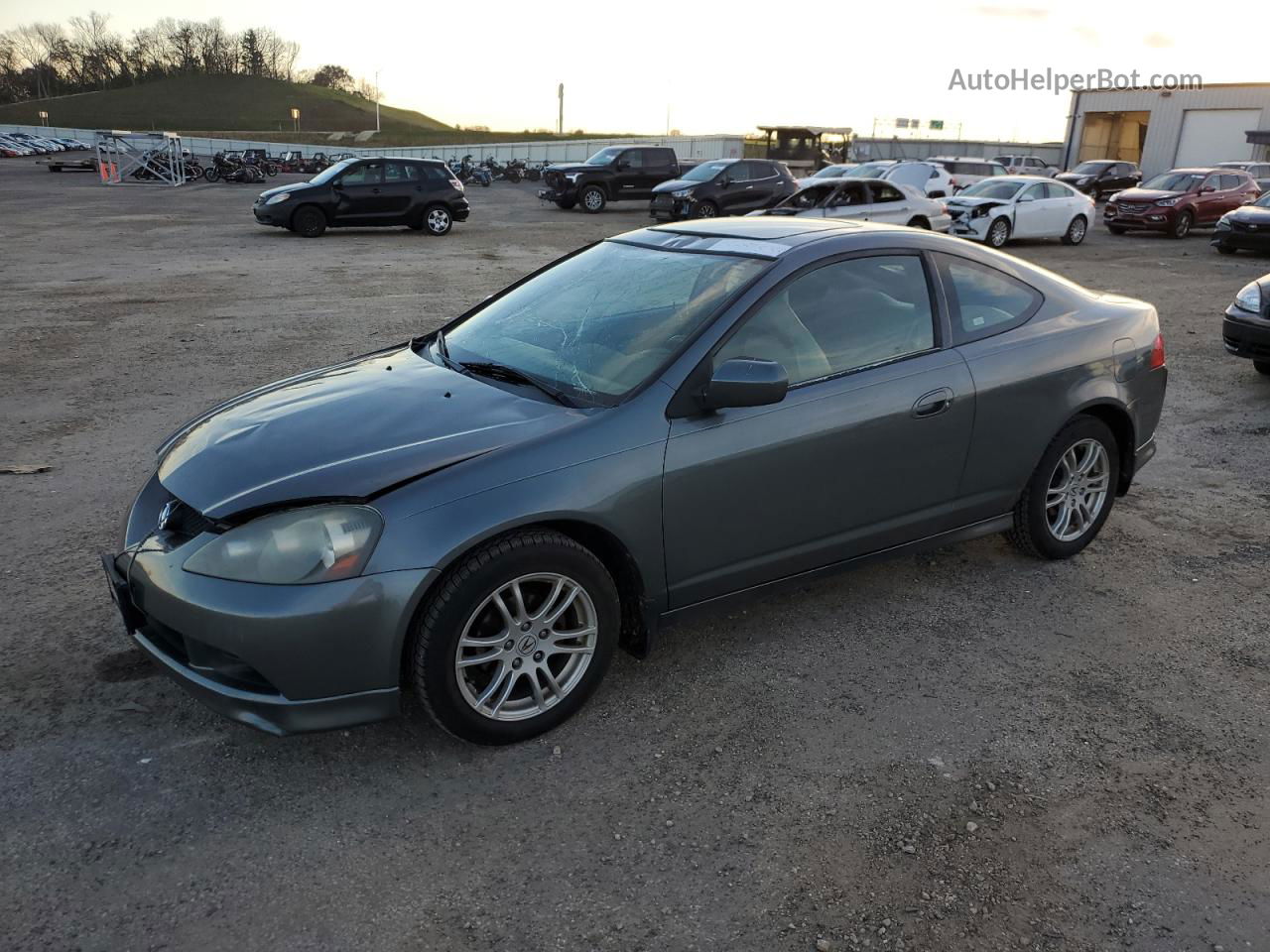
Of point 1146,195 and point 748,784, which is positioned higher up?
point 1146,195

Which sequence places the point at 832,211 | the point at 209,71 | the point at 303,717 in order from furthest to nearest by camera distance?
the point at 209,71 < the point at 832,211 < the point at 303,717

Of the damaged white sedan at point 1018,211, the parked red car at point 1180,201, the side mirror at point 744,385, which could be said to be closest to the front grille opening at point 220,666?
the side mirror at point 744,385

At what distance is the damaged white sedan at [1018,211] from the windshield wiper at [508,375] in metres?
17.7

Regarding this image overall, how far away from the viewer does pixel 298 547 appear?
2816 mm

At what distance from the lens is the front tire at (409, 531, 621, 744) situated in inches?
115

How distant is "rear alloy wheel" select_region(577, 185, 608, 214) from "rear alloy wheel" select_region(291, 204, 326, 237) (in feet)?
32.2

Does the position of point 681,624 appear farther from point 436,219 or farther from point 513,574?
point 436,219

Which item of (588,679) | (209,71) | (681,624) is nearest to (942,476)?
(681,624)

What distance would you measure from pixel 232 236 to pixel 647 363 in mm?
18394

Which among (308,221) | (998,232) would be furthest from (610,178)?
(998,232)

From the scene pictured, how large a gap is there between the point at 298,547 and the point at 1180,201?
25100 millimetres

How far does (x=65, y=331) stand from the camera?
979 centimetres

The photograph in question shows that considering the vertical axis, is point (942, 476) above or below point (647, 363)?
below

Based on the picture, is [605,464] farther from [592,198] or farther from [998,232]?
[592,198]
